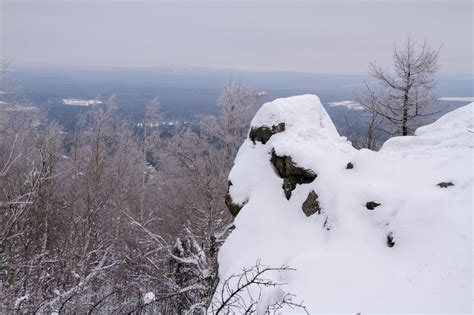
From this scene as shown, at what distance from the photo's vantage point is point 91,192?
43.0 feet

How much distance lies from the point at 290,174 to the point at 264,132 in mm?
1809

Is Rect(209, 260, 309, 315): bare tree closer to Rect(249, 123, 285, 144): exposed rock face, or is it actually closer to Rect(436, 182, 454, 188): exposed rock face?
Rect(436, 182, 454, 188): exposed rock face

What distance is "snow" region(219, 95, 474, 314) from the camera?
5.88 metres

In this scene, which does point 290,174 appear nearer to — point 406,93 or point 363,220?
point 363,220

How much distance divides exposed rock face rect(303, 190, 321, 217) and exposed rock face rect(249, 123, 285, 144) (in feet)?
8.04

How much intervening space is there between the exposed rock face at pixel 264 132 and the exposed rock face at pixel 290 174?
0.86 m

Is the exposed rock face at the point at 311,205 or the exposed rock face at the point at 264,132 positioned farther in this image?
the exposed rock face at the point at 264,132

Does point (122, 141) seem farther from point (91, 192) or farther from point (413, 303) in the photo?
point (413, 303)

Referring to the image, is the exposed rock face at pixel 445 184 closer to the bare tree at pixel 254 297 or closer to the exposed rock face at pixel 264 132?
the bare tree at pixel 254 297

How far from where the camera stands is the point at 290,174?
909 cm

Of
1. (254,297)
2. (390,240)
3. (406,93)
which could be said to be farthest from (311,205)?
(406,93)

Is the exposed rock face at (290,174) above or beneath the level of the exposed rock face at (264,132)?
beneath

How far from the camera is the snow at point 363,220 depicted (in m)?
5.88

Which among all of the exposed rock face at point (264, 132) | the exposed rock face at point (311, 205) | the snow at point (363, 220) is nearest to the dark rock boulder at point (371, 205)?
the snow at point (363, 220)
